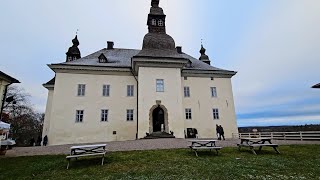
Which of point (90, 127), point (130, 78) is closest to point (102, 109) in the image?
point (90, 127)

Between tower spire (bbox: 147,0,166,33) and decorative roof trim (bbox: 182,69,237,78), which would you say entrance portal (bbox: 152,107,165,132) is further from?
tower spire (bbox: 147,0,166,33)

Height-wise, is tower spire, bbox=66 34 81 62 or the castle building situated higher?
tower spire, bbox=66 34 81 62

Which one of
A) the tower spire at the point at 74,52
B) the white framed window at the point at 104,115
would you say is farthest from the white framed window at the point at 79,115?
the tower spire at the point at 74,52

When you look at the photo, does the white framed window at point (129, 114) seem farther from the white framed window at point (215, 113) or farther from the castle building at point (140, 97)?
the white framed window at point (215, 113)

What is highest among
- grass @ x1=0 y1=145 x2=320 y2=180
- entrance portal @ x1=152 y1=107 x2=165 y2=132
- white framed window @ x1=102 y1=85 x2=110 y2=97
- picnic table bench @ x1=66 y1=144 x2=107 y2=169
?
white framed window @ x1=102 y1=85 x2=110 y2=97

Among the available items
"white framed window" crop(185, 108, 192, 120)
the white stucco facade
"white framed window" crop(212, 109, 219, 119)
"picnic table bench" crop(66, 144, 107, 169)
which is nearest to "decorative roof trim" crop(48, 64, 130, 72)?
the white stucco facade

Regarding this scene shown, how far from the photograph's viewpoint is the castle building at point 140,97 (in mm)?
19344

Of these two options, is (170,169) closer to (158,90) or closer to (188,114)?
(158,90)

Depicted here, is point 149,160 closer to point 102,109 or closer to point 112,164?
point 112,164

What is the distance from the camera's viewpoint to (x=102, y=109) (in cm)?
2059

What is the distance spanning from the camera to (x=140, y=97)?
19094 mm

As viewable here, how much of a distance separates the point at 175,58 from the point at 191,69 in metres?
3.90

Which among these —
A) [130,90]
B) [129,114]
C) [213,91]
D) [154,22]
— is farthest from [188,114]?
[154,22]

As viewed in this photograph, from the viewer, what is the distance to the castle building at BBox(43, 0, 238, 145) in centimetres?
1934
